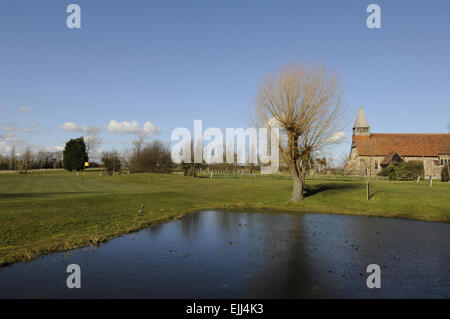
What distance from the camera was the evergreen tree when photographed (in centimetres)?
7969

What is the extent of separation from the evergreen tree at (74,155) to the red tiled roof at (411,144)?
69.7 m

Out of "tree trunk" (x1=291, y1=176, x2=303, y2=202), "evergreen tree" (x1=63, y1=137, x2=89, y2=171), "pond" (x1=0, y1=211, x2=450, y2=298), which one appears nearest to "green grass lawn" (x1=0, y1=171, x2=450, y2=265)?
"tree trunk" (x1=291, y1=176, x2=303, y2=202)

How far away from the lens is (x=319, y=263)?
413 inches

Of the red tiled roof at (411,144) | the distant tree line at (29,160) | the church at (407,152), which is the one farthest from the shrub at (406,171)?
the distant tree line at (29,160)

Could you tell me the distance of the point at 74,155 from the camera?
3137 inches

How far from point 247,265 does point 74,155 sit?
80.0m

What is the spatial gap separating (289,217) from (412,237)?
7.58 metres

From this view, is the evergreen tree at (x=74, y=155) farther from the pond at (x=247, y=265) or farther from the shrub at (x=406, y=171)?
the pond at (x=247, y=265)

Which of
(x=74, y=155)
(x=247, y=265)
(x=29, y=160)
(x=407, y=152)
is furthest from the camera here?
(x=29, y=160)

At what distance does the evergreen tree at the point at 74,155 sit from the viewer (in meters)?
79.7

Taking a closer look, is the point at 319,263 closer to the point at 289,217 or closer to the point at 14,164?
the point at 289,217

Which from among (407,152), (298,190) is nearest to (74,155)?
(298,190)

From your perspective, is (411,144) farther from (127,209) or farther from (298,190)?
(127,209)
